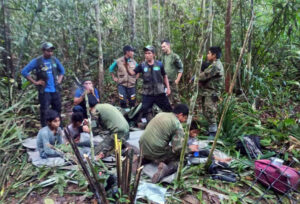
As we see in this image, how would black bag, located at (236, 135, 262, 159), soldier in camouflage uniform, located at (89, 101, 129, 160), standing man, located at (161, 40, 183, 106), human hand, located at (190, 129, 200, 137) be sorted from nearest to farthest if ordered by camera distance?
black bag, located at (236, 135, 262, 159), soldier in camouflage uniform, located at (89, 101, 129, 160), human hand, located at (190, 129, 200, 137), standing man, located at (161, 40, 183, 106)

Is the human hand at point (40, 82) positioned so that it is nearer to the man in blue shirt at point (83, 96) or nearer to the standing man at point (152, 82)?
the man in blue shirt at point (83, 96)

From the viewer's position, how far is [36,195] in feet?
10.6

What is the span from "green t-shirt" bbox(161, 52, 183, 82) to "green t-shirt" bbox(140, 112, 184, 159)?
2315 mm

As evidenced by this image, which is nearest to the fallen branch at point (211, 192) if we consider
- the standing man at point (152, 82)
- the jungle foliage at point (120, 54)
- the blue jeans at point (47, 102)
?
the jungle foliage at point (120, 54)

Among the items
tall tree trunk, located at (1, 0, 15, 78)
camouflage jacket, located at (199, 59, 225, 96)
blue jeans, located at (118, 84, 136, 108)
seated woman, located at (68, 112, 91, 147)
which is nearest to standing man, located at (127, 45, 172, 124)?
blue jeans, located at (118, 84, 136, 108)

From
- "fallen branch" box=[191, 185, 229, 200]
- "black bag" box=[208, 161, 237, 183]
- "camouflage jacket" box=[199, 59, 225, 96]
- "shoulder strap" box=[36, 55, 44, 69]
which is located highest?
"shoulder strap" box=[36, 55, 44, 69]

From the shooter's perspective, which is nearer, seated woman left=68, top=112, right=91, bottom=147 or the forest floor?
the forest floor

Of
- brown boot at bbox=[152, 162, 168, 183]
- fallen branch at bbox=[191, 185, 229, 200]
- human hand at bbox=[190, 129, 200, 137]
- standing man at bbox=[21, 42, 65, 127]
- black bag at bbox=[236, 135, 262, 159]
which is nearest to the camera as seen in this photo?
fallen branch at bbox=[191, 185, 229, 200]

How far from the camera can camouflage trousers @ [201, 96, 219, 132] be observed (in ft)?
16.0

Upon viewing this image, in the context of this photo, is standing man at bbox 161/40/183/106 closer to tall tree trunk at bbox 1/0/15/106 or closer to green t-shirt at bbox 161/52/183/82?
green t-shirt at bbox 161/52/183/82

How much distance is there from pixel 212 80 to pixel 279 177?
2220 mm

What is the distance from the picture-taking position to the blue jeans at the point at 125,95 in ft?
19.4

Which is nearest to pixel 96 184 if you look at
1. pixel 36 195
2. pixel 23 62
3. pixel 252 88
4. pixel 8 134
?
pixel 36 195

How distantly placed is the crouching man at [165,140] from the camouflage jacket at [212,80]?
1.49 m
